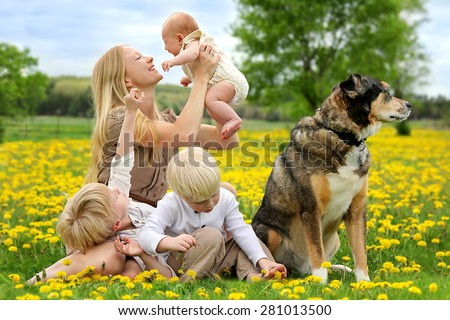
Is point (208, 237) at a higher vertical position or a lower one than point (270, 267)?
higher

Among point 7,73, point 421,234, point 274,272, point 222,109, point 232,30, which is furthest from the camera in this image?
point 232,30

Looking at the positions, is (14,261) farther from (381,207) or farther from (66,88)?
(66,88)

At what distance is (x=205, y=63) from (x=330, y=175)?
1.52 meters

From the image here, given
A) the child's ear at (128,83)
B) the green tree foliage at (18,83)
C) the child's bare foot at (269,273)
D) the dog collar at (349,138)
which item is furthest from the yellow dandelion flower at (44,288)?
the green tree foliage at (18,83)

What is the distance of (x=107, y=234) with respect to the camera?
5129 mm

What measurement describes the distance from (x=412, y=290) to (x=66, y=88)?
27345 millimetres

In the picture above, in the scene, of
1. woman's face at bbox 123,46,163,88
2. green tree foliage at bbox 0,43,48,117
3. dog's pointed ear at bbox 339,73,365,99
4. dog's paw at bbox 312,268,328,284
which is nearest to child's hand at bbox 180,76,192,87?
woman's face at bbox 123,46,163,88

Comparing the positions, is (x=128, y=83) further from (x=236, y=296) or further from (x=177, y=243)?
(x=236, y=296)

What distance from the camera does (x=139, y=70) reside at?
582 centimetres

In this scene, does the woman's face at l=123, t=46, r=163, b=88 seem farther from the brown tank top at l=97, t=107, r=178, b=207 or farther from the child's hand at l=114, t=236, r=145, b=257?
the child's hand at l=114, t=236, r=145, b=257

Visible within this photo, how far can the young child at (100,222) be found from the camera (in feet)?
16.4

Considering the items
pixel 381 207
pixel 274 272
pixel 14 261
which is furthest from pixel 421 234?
pixel 14 261

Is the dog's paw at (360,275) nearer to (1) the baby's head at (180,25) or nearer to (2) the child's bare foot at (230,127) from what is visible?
(2) the child's bare foot at (230,127)

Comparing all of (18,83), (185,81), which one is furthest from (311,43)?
→ (185,81)
